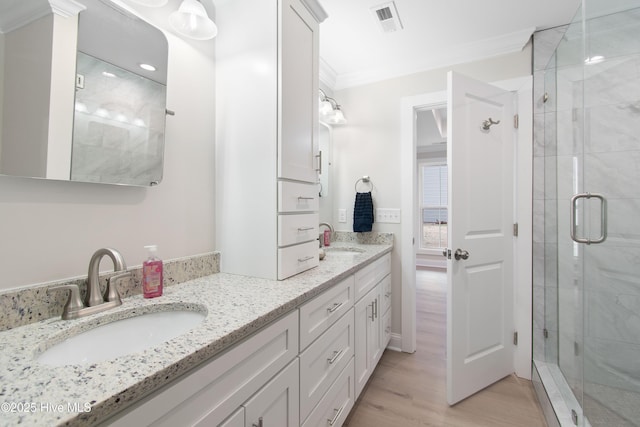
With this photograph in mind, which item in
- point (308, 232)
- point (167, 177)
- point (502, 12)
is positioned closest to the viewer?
point (167, 177)

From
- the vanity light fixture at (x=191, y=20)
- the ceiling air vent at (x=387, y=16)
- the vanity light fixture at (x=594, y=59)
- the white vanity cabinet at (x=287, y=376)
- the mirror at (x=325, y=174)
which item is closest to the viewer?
the white vanity cabinet at (x=287, y=376)

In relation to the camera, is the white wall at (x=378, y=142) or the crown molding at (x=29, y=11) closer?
the crown molding at (x=29, y=11)

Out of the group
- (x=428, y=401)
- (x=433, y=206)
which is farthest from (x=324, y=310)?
(x=433, y=206)

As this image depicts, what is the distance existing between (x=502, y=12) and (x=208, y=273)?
2.33 meters

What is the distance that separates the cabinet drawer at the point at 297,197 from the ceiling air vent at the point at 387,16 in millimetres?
1173

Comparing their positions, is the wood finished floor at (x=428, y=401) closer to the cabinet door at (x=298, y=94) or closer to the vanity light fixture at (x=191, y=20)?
the cabinet door at (x=298, y=94)

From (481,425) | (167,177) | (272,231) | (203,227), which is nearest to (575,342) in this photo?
(481,425)

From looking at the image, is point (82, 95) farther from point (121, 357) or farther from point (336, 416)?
point (336, 416)

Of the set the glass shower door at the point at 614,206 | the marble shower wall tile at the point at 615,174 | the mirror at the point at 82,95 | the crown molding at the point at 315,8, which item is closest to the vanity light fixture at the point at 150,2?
the mirror at the point at 82,95

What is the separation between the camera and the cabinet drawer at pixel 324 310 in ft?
3.41

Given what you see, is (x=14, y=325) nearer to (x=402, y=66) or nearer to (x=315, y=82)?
(x=315, y=82)

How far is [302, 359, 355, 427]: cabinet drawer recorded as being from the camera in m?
1.11

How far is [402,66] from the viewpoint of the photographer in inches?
90.0

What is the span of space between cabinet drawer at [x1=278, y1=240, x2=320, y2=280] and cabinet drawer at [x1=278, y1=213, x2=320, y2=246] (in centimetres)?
3
